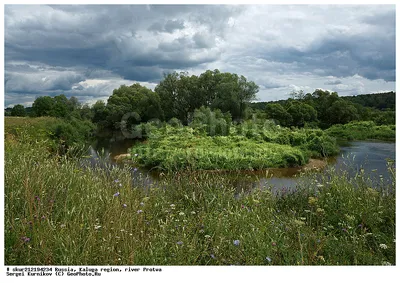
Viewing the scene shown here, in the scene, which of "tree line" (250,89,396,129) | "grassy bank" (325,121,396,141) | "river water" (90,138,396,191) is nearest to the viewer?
"river water" (90,138,396,191)

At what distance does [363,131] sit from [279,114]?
6.41 meters

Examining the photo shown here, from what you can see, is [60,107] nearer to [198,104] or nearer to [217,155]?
[217,155]

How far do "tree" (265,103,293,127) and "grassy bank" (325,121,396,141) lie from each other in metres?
4.56

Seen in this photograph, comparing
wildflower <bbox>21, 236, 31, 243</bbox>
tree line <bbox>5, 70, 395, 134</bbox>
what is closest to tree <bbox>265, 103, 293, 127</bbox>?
tree line <bbox>5, 70, 395, 134</bbox>

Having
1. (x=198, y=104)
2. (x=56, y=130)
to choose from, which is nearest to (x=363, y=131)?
(x=198, y=104)

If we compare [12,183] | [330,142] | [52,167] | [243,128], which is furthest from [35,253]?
[243,128]

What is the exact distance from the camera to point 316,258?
125 inches

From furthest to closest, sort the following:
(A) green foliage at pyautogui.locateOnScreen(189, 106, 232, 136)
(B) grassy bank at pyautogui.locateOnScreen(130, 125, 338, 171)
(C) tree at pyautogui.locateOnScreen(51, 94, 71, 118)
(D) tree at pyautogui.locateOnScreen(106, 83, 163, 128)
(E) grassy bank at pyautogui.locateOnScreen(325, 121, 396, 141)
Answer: (D) tree at pyautogui.locateOnScreen(106, 83, 163, 128)
(A) green foliage at pyautogui.locateOnScreen(189, 106, 232, 136)
(E) grassy bank at pyautogui.locateOnScreen(325, 121, 396, 141)
(C) tree at pyautogui.locateOnScreen(51, 94, 71, 118)
(B) grassy bank at pyautogui.locateOnScreen(130, 125, 338, 171)

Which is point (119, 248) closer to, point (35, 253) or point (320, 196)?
point (35, 253)

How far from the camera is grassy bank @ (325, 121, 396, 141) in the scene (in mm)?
19109

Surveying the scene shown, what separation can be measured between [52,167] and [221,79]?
18092 millimetres

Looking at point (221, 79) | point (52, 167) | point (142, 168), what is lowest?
point (142, 168)

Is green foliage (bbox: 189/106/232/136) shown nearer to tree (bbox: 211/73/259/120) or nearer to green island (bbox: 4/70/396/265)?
tree (bbox: 211/73/259/120)

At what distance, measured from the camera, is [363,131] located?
19844 mm
